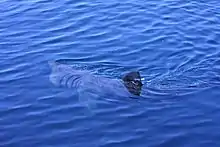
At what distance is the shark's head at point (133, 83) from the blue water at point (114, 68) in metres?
0.25

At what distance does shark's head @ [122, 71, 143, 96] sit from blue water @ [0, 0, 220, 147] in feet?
0.82

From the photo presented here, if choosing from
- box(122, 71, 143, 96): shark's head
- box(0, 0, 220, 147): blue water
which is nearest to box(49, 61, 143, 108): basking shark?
box(122, 71, 143, 96): shark's head

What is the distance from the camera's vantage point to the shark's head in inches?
455

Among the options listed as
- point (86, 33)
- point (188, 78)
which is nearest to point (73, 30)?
point (86, 33)

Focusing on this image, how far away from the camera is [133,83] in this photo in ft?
38.4

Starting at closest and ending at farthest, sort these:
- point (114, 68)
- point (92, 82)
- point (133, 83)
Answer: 1. point (133, 83)
2. point (92, 82)
3. point (114, 68)

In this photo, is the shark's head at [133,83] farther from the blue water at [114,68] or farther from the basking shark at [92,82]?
the blue water at [114,68]

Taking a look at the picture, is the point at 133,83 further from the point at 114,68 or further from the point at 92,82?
the point at 114,68

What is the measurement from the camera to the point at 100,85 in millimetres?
12125

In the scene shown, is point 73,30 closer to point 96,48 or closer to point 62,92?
point 96,48

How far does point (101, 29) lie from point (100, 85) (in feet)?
11.6

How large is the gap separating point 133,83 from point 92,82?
3.90 ft

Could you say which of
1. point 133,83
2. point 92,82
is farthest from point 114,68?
point 133,83

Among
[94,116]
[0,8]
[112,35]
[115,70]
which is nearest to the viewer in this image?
[94,116]
